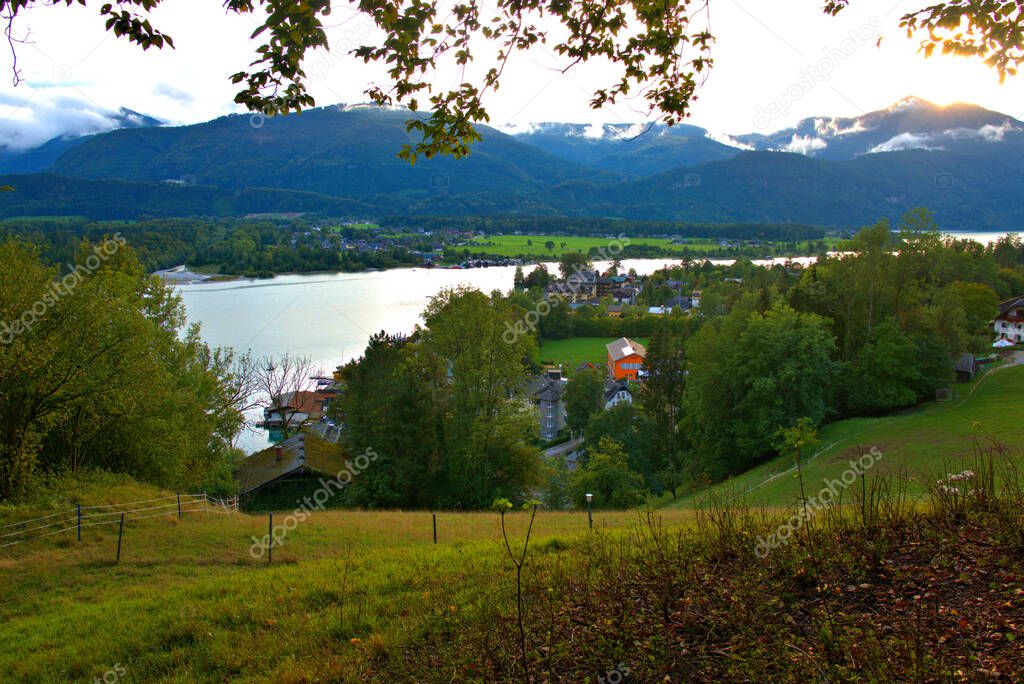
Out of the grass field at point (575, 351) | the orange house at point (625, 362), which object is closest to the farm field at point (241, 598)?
the orange house at point (625, 362)

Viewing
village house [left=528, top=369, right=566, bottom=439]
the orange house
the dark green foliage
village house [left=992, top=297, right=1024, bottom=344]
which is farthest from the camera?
the orange house

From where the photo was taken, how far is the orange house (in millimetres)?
50344

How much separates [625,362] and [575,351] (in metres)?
9.05

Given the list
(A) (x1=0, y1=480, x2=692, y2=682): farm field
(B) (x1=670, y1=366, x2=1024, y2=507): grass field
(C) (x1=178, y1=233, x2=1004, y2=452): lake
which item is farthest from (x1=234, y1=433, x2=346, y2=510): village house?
(A) (x1=0, y1=480, x2=692, y2=682): farm field

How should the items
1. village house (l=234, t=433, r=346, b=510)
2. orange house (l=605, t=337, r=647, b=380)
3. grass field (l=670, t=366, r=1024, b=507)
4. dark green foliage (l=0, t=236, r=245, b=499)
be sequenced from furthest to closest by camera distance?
1. orange house (l=605, t=337, r=647, b=380)
2. village house (l=234, t=433, r=346, b=510)
3. grass field (l=670, t=366, r=1024, b=507)
4. dark green foliage (l=0, t=236, r=245, b=499)

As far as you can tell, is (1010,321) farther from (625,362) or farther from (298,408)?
(298,408)

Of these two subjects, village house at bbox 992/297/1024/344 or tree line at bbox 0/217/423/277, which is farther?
tree line at bbox 0/217/423/277

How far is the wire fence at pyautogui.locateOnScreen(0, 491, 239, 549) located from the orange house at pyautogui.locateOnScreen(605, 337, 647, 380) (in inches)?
1548

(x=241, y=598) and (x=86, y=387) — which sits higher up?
(x=86, y=387)

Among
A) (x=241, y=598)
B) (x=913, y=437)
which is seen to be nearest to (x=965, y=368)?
(x=913, y=437)

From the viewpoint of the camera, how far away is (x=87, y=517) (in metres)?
11.2

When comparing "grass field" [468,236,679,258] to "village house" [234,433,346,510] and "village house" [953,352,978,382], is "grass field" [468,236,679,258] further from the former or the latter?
"village house" [234,433,346,510]

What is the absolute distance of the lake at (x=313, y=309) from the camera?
44375 millimetres

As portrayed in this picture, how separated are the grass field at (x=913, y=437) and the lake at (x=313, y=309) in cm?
1527
